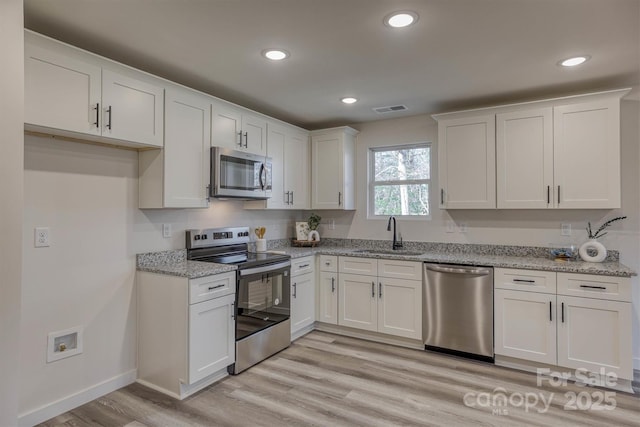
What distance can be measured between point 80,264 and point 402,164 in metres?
3.30

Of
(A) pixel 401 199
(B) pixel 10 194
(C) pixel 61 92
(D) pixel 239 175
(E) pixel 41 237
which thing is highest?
(C) pixel 61 92

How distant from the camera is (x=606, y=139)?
117 inches

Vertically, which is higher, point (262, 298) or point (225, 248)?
point (225, 248)

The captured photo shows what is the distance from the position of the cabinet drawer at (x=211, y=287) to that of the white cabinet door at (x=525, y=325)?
7.31 ft

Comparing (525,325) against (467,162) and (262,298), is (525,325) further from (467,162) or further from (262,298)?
(262,298)

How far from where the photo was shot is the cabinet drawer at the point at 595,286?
8.70ft

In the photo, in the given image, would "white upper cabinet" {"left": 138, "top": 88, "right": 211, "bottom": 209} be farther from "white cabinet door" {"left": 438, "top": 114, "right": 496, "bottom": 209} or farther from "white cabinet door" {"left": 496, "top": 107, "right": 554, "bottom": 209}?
"white cabinet door" {"left": 496, "top": 107, "right": 554, "bottom": 209}

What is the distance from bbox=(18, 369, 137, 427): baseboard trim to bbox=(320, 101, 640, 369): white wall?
8.83ft

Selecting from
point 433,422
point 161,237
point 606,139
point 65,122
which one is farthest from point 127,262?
point 606,139

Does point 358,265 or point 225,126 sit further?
point 358,265

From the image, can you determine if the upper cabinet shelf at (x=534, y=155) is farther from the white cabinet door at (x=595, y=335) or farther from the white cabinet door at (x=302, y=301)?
the white cabinet door at (x=302, y=301)

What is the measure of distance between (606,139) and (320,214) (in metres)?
3.00

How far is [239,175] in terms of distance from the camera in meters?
3.31

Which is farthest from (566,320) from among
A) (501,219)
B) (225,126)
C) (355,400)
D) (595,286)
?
(225,126)
